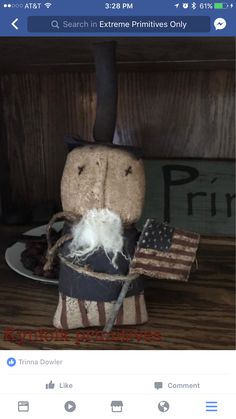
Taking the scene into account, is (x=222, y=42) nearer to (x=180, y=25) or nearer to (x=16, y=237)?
(x=180, y=25)

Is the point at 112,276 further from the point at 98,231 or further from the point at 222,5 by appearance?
the point at 222,5

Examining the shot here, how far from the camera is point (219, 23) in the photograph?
48 cm

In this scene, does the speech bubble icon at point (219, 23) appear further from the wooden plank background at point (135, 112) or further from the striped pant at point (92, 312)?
the wooden plank background at point (135, 112)

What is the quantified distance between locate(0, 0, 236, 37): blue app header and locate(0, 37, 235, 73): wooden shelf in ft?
0.22

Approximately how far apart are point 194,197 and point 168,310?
0.99ft

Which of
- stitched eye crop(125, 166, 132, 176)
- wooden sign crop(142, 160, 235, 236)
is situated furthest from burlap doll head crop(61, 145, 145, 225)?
wooden sign crop(142, 160, 235, 236)

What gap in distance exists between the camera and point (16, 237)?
830 millimetres

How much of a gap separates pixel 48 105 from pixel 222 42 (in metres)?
0.38

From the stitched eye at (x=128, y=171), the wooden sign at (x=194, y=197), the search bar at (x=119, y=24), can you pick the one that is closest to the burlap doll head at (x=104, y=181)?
the stitched eye at (x=128, y=171)
